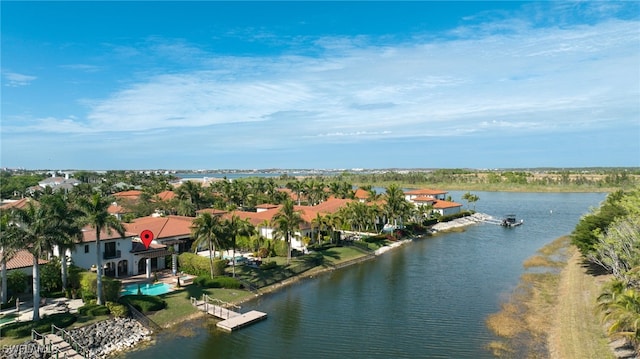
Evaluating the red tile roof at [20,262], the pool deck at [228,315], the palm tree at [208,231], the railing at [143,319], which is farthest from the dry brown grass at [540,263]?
→ the red tile roof at [20,262]

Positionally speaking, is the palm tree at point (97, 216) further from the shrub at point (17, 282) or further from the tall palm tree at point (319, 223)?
the tall palm tree at point (319, 223)

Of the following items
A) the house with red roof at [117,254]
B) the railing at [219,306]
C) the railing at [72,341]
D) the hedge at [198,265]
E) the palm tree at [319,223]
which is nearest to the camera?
the railing at [72,341]

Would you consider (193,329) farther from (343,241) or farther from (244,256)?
(343,241)

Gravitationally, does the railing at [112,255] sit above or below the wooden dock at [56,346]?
above

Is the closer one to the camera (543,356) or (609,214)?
(543,356)

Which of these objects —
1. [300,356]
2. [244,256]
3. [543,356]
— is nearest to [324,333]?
[300,356]
